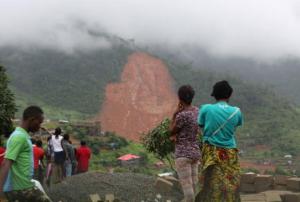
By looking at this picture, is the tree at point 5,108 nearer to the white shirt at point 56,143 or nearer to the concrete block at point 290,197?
the white shirt at point 56,143

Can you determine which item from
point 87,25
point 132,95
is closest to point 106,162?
point 132,95

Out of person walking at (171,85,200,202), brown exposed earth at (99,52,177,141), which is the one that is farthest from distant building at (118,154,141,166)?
person walking at (171,85,200,202)

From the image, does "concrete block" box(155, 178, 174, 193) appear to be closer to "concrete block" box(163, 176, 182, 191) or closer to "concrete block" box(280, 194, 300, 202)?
"concrete block" box(163, 176, 182, 191)

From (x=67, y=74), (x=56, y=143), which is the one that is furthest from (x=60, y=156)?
(x=67, y=74)

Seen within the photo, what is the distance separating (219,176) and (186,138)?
3.17 feet

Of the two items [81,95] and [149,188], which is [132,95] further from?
[149,188]

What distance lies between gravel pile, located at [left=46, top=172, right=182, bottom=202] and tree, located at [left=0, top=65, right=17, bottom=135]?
1732 millimetres

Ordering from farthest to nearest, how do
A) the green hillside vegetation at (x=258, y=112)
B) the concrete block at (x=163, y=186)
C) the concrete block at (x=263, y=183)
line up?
the green hillside vegetation at (x=258, y=112), the concrete block at (x=263, y=183), the concrete block at (x=163, y=186)

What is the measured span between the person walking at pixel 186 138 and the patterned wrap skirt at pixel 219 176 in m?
0.73

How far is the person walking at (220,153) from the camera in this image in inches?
223

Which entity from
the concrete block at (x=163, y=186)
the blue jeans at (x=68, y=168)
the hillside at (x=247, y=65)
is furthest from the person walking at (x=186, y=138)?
the hillside at (x=247, y=65)

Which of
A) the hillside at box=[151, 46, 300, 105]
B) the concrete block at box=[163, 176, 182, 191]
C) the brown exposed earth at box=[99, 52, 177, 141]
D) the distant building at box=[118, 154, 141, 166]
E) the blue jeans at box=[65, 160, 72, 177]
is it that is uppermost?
the hillside at box=[151, 46, 300, 105]

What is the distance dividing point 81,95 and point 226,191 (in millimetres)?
56616

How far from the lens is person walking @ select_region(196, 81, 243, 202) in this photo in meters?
5.65
